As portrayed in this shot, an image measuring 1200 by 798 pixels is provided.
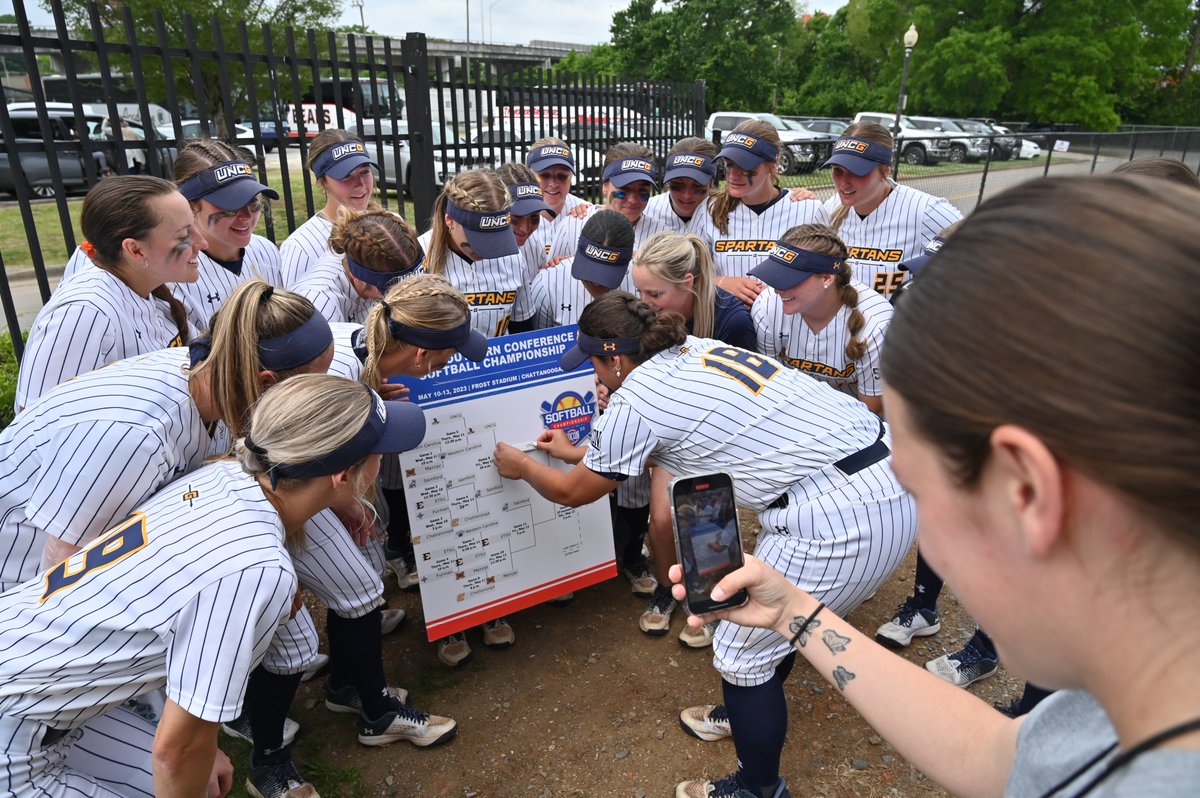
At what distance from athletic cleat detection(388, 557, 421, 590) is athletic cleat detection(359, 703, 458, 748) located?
3.52 ft

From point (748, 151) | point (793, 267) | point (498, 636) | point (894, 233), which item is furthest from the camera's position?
point (748, 151)

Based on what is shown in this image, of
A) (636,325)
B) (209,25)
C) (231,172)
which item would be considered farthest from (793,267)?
(209,25)

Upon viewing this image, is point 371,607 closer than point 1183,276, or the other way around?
point 1183,276

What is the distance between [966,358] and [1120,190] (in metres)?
0.23

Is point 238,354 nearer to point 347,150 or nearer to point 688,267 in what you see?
point 688,267

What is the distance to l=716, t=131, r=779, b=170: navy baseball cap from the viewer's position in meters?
4.99

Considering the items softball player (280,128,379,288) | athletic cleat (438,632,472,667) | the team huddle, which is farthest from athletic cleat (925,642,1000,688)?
softball player (280,128,379,288)

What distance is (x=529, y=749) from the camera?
3.33 metres

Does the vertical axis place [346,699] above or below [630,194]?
below

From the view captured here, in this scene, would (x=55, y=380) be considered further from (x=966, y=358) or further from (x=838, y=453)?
(x=966, y=358)

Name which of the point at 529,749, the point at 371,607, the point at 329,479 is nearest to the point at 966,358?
the point at 329,479

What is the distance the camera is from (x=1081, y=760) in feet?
3.20

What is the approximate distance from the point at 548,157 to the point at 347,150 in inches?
62.7

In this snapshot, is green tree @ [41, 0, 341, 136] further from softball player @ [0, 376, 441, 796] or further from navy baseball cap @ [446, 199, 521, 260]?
softball player @ [0, 376, 441, 796]
